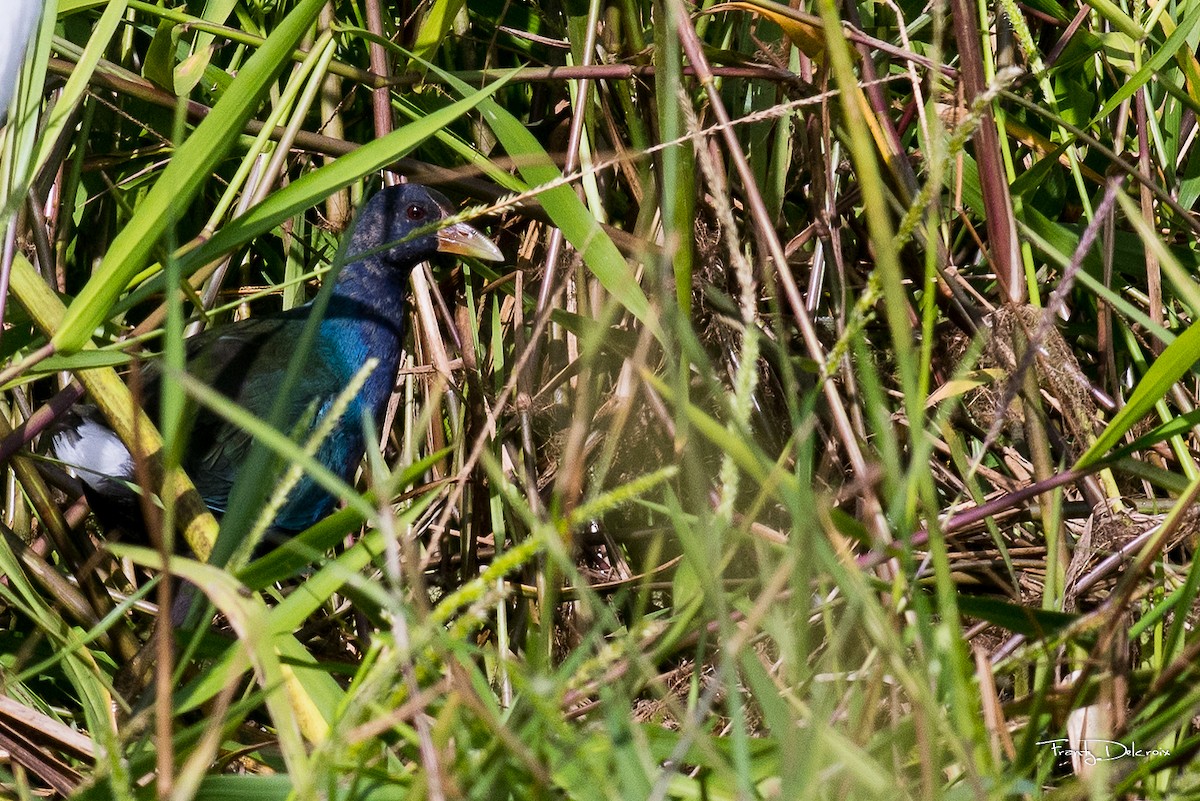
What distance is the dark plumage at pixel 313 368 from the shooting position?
1926mm

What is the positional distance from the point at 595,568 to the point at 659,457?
38 centimetres

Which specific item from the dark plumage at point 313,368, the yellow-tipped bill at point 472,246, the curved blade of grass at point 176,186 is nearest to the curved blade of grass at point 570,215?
the curved blade of grass at point 176,186

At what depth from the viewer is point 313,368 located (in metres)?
2.32

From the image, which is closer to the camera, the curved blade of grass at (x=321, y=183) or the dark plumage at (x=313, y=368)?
the curved blade of grass at (x=321, y=183)

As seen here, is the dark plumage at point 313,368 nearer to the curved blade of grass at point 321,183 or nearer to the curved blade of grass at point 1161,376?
the curved blade of grass at point 321,183

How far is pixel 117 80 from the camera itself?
62.3 inches

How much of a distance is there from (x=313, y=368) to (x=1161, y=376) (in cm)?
165

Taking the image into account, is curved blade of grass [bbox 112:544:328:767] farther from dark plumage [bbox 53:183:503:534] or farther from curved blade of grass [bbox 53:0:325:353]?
dark plumage [bbox 53:183:503:534]

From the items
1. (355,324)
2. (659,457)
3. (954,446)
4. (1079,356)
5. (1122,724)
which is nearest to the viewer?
(1122,724)

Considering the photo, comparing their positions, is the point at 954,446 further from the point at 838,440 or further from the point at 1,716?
the point at 1,716

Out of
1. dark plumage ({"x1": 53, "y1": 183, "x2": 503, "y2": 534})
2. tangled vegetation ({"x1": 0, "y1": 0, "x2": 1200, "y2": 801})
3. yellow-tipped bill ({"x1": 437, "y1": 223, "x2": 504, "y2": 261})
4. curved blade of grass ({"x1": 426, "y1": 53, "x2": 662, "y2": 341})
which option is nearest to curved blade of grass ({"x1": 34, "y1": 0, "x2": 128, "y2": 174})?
tangled vegetation ({"x1": 0, "y1": 0, "x2": 1200, "y2": 801})

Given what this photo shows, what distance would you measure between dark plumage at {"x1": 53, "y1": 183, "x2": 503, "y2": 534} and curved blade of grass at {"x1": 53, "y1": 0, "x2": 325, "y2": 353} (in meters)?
0.79

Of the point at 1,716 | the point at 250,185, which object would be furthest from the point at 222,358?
the point at 1,716

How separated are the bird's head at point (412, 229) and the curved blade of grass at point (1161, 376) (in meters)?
1.21
